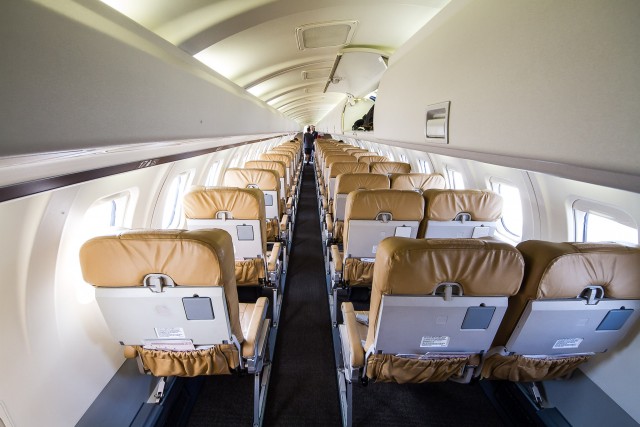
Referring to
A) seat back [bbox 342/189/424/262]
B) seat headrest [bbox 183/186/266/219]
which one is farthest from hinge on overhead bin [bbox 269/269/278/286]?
seat back [bbox 342/189/424/262]

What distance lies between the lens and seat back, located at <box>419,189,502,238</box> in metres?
3.03

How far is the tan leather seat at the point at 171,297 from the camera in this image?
1503mm

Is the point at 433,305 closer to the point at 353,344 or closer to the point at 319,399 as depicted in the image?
the point at 353,344

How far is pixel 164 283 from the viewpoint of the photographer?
162 centimetres

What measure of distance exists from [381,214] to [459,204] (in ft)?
3.04

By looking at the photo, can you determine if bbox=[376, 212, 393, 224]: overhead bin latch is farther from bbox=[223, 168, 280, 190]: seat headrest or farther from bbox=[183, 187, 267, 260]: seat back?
bbox=[223, 168, 280, 190]: seat headrest

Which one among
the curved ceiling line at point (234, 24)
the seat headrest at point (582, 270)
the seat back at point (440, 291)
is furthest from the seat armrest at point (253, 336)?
the curved ceiling line at point (234, 24)

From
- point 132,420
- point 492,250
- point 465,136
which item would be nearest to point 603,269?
point 492,250

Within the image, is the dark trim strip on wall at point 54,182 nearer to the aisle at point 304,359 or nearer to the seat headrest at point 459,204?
the aisle at point 304,359

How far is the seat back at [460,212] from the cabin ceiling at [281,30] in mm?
2313

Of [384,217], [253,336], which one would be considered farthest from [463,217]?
[253,336]

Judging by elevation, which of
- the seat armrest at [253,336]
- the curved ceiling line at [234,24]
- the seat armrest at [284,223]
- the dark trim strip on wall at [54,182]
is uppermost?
A: the curved ceiling line at [234,24]

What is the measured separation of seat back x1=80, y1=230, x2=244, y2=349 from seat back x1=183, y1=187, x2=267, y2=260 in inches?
47.6

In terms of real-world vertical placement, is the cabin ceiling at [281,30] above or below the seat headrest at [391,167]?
above
